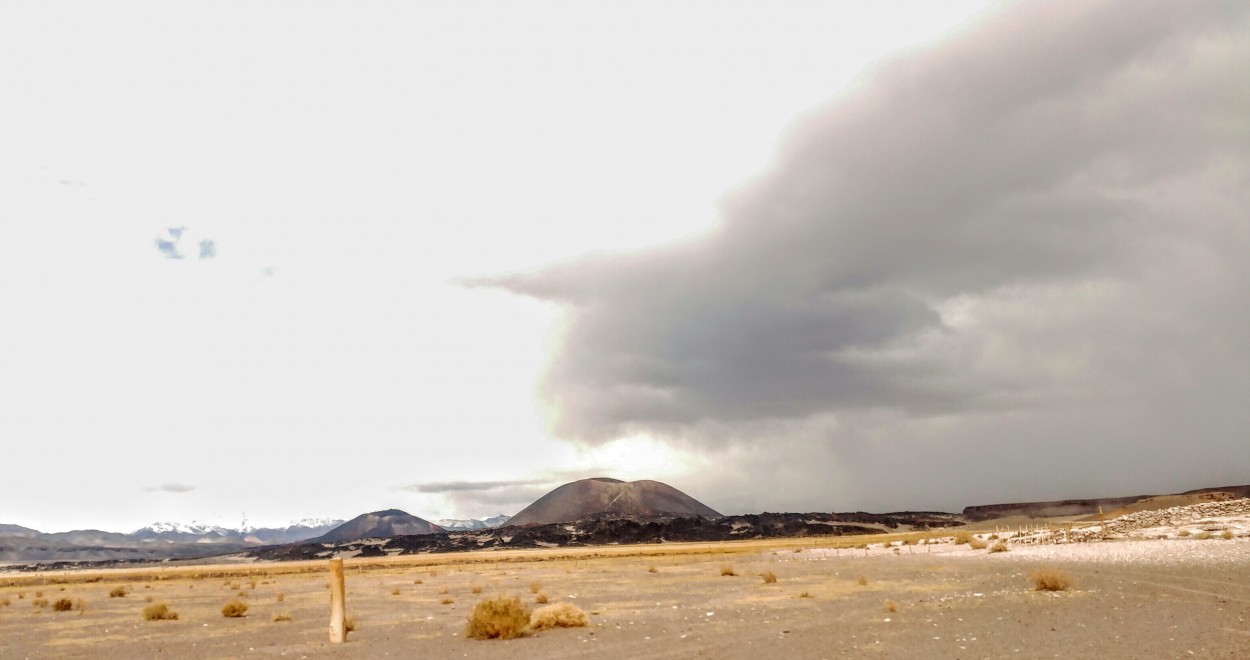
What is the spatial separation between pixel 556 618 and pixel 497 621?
262 centimetres

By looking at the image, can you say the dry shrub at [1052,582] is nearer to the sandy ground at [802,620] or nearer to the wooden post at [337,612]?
the sandy ground at [802,620]

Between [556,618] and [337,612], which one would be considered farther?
[556,618]

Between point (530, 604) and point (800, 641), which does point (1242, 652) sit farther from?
point (530, 604)

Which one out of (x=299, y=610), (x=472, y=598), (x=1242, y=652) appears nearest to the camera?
(x=1242, y=652)

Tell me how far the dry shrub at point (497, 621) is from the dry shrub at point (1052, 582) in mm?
18347

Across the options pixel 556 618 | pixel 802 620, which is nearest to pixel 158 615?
pixel 556 618

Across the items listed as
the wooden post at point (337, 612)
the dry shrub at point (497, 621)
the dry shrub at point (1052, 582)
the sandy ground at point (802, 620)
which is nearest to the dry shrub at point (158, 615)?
the sandy ground at point (802, 620)

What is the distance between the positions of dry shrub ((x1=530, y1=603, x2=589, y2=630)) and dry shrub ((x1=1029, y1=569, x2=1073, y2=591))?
16433mm

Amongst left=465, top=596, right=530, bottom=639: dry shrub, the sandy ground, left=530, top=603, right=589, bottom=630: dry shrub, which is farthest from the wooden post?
left=530, top=603, right=589, bottom=630: dry shrub

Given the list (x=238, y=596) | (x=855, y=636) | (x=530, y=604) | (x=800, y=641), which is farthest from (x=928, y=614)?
(x=238, y=596)

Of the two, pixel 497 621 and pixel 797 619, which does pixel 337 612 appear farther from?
pixel 797 619

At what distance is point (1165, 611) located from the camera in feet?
67.3

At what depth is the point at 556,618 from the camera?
78.6 ft

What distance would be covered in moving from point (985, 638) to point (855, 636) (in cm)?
306
